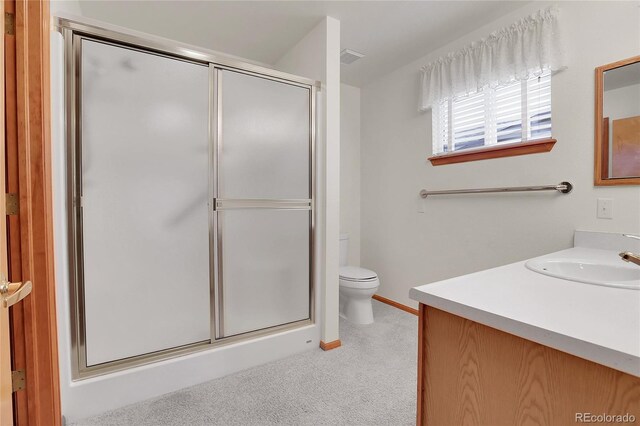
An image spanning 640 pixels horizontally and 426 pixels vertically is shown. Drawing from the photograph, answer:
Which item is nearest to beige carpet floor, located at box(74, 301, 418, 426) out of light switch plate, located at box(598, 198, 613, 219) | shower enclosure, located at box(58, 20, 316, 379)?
shower enclosure, located at box(58, 20, 316, 379)

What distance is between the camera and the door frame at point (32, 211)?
1.03 m

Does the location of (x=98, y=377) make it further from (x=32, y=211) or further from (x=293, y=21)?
(x=293, y=21)

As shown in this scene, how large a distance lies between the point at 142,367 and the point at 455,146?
2.73 m

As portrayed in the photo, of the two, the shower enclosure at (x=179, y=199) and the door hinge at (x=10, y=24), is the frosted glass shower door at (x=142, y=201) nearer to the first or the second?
the shower enclosure at (x=179, y=199)

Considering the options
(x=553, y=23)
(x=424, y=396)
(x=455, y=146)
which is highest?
(x=553, y=23)

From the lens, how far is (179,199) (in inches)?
67.7

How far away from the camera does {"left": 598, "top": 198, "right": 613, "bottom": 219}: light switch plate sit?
163cm

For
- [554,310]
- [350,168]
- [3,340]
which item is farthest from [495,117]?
[3,340]

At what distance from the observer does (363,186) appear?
11.3ft

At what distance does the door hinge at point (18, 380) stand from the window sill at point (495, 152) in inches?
111

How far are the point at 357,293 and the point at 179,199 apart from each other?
1621mm

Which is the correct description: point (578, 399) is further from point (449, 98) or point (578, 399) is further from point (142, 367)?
point (449, 98)

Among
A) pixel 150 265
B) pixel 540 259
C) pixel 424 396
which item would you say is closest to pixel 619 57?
pixel 540 259

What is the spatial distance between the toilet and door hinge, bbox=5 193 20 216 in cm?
212
